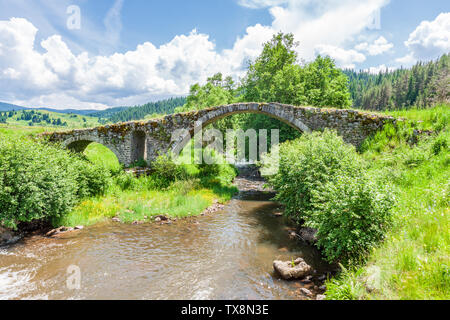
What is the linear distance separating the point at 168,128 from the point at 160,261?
11.0 m

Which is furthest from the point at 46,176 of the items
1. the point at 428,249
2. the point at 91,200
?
the point at 428,249

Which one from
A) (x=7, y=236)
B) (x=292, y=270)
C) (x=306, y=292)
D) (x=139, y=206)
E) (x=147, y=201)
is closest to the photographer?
(x=306, y=292)

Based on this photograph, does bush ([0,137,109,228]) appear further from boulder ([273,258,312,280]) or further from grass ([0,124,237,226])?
boulder ([273,258,312,280])

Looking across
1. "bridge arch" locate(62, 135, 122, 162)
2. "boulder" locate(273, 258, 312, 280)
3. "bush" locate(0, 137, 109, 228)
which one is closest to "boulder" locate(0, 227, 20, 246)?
"bush" locate(0, 137, 109, 228)

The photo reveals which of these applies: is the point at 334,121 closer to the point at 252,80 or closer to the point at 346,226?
the point at 346,226

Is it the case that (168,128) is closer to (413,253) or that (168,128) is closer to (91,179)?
(91,179)

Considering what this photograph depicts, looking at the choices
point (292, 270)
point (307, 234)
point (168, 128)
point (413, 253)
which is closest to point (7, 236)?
point (292, 270)

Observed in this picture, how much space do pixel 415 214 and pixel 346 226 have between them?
1481 mm

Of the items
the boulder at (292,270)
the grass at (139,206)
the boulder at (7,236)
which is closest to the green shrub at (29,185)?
the boulder at (7,236)

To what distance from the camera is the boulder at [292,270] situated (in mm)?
6062

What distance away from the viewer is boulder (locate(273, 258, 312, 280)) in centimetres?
606

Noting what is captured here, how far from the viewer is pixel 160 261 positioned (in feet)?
23.4

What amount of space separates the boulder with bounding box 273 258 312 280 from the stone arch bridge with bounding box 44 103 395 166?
9.64 m

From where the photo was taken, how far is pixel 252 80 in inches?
1040
